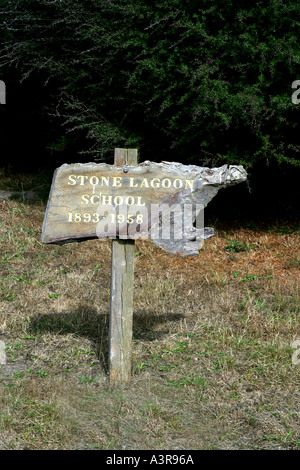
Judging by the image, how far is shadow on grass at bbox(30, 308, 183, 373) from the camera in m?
5.12

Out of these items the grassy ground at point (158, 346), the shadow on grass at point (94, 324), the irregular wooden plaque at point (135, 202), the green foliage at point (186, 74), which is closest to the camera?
the grassy ground at point (158, 346)

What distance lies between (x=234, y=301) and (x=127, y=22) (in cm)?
345

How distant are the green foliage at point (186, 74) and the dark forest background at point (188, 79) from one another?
0.04 ft

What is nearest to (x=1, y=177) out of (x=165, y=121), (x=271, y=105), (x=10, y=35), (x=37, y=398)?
(x=10, y=35)

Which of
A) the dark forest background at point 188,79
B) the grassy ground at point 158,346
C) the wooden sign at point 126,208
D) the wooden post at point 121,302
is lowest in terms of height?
the grassy ground at point 158,346

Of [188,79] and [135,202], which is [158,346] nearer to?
[135,202]

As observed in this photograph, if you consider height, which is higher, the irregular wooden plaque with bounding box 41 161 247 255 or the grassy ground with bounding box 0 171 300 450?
the irregular wooden plaque with bounding box 41 161 247 255

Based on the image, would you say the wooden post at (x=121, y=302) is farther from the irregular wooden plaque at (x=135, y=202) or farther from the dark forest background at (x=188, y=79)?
the dark forest background at (x=188, y=79)

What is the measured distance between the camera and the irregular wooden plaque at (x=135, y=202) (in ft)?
14.0

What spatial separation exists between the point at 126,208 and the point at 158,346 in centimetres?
129

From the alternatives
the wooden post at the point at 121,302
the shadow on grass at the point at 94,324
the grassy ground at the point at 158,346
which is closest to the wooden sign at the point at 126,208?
the wooden post at the point at 121,302

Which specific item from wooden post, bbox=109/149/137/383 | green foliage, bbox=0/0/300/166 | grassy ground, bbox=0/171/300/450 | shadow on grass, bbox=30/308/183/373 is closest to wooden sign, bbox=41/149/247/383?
wooden post, bbox=109/149/137/383

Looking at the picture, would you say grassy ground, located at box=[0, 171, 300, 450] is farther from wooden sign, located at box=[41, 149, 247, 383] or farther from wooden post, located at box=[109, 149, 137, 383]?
wooden sign, located at box=[41, 149, 247, 383]

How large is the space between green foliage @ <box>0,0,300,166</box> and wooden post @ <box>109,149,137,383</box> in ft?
8.20
